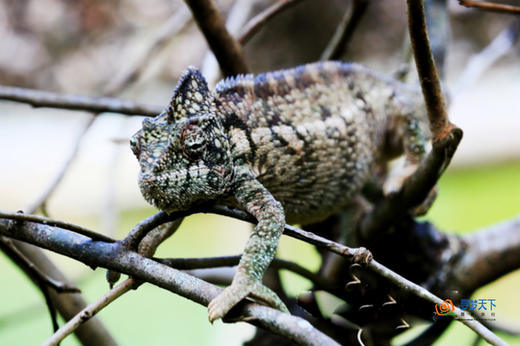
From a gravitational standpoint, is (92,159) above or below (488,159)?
above

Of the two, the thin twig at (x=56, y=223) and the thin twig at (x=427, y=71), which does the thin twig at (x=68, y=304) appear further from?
the thin twig at (x=427, y=71)

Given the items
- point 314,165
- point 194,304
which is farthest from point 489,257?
point 194,304

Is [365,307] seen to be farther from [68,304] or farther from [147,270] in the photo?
[68,304]

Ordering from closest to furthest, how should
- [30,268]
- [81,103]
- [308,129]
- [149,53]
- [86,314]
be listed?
[86,314] < [30,268] < [308,129] < [81,103] < [149,53]

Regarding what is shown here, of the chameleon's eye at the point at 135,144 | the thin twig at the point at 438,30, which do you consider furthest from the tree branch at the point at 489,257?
the chameleon's eye at the point at 135,144

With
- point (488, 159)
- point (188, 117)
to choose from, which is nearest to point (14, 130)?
point (488, 159)

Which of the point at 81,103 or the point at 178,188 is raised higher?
the point at 81,103

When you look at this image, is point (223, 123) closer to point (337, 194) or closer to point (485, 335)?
point (337, 194)

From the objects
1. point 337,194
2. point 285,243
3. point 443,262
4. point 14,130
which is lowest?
point 443,262
